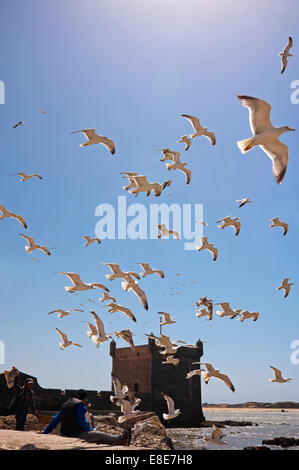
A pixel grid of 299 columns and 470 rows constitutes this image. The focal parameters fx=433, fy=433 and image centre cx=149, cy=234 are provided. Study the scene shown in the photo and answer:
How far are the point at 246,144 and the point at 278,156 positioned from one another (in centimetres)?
90

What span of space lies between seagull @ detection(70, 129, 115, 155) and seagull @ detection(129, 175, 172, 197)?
1.15m

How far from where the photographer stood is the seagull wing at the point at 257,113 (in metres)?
9.10

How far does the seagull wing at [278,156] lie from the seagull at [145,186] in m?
4.56

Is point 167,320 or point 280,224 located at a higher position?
point 280,224

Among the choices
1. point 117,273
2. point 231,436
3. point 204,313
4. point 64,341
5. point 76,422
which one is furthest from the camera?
point 231,436

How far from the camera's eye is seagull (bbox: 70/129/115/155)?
41.8ft

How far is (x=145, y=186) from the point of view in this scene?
1371cm

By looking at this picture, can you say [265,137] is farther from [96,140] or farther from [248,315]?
[248,315]

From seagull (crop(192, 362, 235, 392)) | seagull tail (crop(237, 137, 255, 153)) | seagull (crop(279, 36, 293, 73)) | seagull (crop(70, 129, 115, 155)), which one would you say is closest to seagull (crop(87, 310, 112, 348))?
seagull (crop(192, 362, 235, 392))

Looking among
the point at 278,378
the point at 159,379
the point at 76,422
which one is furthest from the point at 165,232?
the point at 159,379

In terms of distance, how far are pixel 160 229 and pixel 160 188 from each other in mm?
2126

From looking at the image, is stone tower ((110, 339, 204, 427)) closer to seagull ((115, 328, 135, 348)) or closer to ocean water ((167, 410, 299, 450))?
ocean water ((167, 410, 299, 450))

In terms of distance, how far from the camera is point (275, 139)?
9484mm
